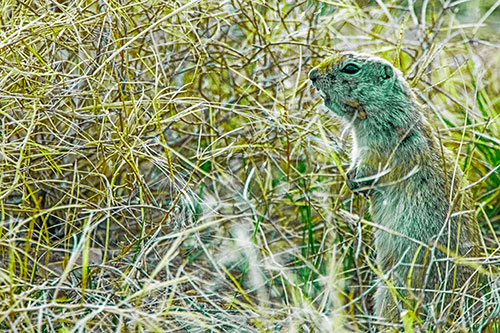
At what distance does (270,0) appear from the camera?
357 centimetres

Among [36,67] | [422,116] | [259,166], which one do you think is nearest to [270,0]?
[259,166]

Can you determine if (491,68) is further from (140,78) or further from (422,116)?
(140,78)

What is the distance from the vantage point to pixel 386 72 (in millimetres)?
2795

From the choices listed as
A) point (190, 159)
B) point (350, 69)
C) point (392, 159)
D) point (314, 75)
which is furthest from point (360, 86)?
point (190, 159)

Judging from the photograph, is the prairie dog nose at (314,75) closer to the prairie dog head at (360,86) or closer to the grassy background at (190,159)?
the prairie dog head at (360,86)

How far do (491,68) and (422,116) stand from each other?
1.89 metres

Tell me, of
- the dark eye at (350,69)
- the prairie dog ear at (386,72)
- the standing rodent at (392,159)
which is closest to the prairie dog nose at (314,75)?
the standing rodent at (392,159)

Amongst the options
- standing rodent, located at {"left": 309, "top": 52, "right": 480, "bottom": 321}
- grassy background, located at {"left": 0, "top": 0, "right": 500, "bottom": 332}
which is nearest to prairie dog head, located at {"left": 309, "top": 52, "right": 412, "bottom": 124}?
standing rodent, located at {"left": 309, "top": 52, "right": 480, "bottom": 321}

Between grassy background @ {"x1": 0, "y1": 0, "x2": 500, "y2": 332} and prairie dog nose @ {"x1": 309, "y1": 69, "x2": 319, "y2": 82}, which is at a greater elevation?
prairie dog nose @ {"x1": 309, "y1": 69, "x2": 319, "y2": 82}

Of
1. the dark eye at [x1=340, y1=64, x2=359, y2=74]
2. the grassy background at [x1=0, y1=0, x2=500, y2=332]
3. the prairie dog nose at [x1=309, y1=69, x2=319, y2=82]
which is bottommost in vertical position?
the grassy background at [x1=0, y1=0, x2=500, y2=332]

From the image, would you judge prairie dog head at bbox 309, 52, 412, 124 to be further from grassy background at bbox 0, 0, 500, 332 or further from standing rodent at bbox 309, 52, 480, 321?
grassy background at bbox 0, 0, 500, 332

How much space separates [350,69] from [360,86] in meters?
0.08

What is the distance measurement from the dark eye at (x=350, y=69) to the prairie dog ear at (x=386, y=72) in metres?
0.10

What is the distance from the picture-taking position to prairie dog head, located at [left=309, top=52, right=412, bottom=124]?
278cm
